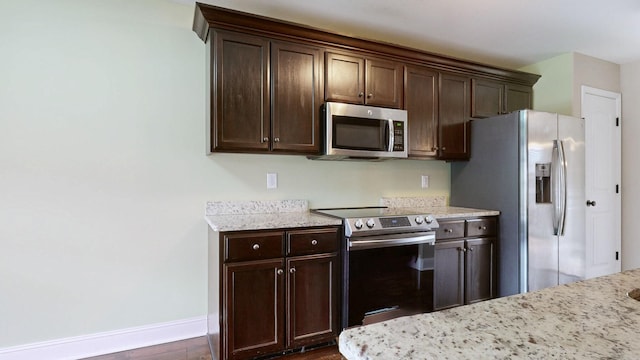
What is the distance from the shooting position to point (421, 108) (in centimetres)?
304

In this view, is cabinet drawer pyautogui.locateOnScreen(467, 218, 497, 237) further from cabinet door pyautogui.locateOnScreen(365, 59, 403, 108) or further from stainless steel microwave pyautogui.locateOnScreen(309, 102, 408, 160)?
cabinet door pyautogui.locateOnScreen(365, 59, 403, 108)

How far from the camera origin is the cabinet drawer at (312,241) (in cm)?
220

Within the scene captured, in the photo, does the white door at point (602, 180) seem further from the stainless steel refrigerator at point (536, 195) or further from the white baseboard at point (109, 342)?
the white baseboard at point (109, 342)

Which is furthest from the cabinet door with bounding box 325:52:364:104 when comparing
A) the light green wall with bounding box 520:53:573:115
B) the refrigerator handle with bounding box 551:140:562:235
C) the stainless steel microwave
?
the light green wall with bounding box 520:53:573:115

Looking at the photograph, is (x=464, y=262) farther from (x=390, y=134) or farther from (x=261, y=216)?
(x=261, y=216)

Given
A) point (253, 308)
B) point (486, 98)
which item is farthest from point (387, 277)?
point (486, 98)

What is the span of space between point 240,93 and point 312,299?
59.6 inches

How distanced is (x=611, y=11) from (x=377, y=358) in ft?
11.3

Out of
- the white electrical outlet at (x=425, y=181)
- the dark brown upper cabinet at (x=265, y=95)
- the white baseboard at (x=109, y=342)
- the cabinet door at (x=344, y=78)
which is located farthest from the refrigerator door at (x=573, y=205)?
the white baseboard at (x=109, y=342)

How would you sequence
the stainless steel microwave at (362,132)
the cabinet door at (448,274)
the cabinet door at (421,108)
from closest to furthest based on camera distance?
the stainless steel microwave at (362,132)
the cabinet door at (448,274)
the cabinet door at (421,108)

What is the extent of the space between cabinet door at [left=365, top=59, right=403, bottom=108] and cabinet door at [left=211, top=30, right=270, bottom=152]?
88 centimetres

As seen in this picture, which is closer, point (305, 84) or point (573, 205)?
point (305, 84)

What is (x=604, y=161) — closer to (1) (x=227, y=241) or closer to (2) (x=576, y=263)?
(2) (x=576, y=263)

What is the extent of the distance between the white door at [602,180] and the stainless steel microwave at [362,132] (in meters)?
2.29
